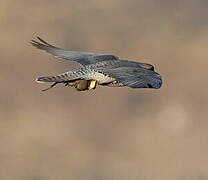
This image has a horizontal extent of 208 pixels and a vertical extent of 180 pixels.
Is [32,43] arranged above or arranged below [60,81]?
above

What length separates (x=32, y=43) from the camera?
1784 cm

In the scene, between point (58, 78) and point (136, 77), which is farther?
point (58, 78)

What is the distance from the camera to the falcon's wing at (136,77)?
1361 cm

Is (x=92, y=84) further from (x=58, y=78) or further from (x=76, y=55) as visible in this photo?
(x=76, y=55)

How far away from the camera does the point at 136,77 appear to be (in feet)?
46.2

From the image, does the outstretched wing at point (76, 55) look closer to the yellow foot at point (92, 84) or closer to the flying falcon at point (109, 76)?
the flying falcon at point (109, 76)

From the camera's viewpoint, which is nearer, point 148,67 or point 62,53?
point 148,67

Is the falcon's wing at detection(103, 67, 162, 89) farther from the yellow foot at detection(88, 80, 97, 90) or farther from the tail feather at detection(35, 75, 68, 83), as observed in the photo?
the tail feather at detection(35, 75, 68, 83)

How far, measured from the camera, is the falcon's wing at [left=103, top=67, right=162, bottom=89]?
1361cm

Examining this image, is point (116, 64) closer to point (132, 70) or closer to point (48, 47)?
point (132, 70)

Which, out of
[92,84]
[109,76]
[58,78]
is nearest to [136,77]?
[109,76]

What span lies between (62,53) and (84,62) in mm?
1118

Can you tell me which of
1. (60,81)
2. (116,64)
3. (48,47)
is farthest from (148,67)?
(48,47)

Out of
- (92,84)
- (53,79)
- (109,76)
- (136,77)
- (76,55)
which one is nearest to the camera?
(136,77)
